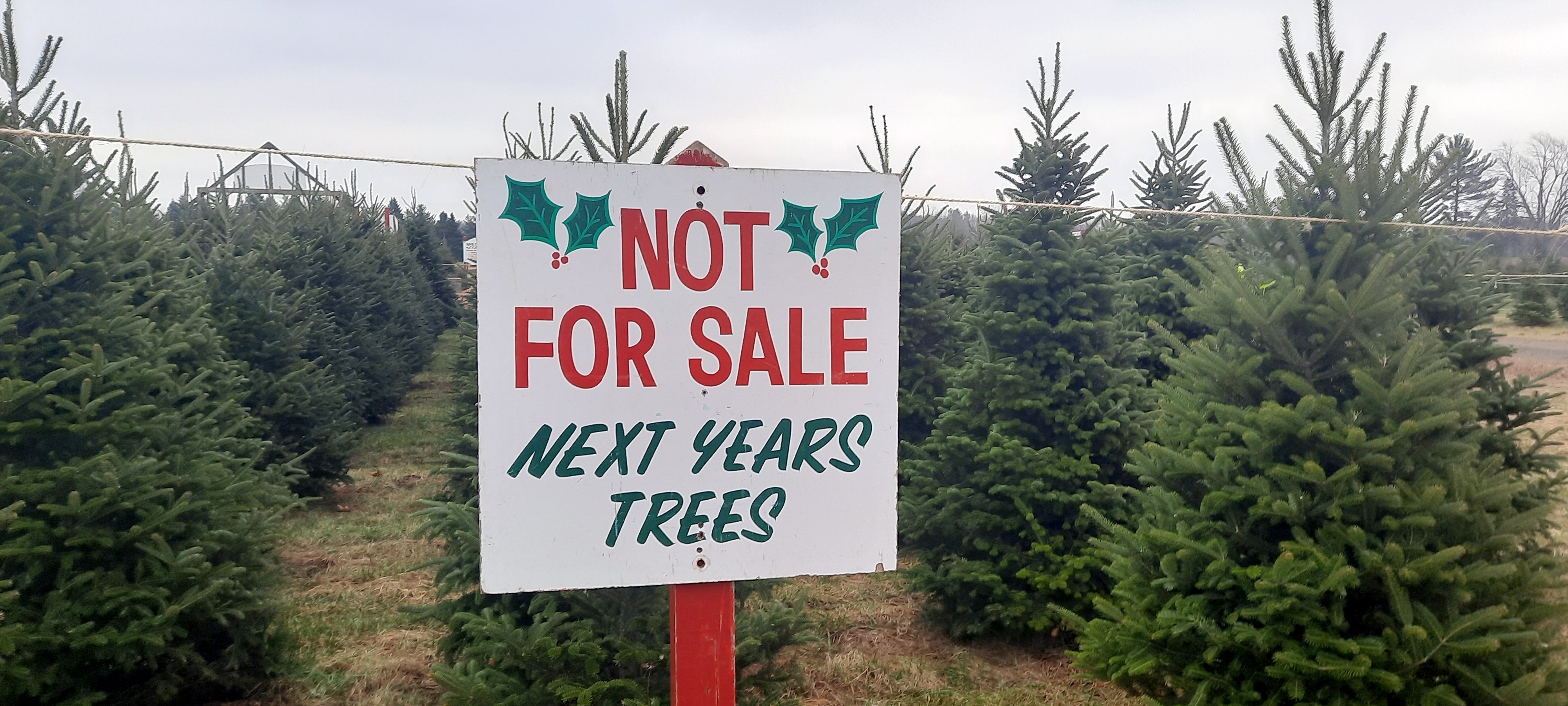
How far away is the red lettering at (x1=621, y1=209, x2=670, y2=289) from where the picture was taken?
1.80 meters

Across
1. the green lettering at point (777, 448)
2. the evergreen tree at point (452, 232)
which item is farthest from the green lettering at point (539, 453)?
the evergreen tree at point (452, 232)

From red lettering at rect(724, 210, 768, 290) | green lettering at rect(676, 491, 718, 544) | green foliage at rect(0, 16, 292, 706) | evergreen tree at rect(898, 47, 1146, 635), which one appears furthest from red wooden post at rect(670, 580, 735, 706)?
evergreen tree at rect(898, 47, 1146, 635)

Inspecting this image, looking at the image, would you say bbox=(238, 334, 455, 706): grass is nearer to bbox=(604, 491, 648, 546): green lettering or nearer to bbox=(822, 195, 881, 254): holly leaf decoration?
bbox=(604, 491, 648, 546): green lettering

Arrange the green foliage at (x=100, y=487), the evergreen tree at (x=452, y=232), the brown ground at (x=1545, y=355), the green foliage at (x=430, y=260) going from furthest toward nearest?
1. the evergreen tree at (x=452, y=232)
2. the green foliage at (x=430, y=260)
3. the brown ground at (x=1545, y=355)
4. the green foliage at (x=100, y=487)

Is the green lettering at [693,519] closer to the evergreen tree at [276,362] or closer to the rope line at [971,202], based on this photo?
the rope line at [971,202]

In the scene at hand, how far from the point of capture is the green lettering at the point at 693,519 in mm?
1814

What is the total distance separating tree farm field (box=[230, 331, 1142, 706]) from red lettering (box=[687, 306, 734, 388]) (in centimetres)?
252

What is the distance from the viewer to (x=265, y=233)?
12820 millimetres

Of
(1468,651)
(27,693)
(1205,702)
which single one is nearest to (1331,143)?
(1468,651)

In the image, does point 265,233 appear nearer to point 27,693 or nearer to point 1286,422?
point 27,693

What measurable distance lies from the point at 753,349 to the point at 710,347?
0.08m

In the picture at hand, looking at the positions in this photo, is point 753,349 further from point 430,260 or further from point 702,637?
point 430,260

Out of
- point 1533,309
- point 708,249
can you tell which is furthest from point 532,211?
point 1533,309

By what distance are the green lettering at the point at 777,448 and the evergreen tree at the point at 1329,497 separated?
193 centimetres
